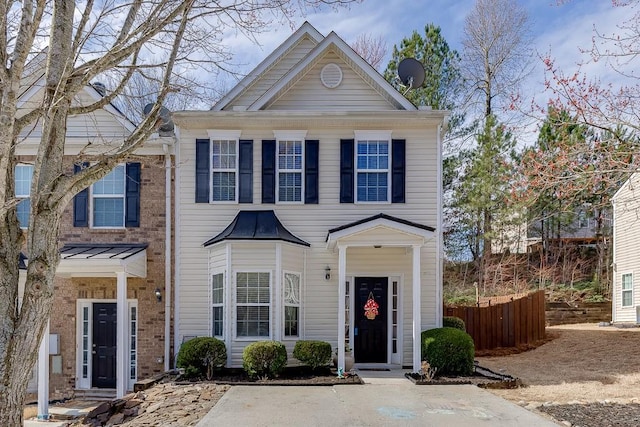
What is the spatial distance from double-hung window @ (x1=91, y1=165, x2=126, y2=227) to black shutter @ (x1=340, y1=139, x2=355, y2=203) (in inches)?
198

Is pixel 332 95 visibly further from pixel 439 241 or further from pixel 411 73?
pixel 439 241

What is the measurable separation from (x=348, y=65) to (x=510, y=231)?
13696 millimetres

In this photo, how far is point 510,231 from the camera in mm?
24031

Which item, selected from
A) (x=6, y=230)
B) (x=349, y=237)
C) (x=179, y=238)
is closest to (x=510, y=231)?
(x=349, y=237)

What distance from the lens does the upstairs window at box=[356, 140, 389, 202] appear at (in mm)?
12992

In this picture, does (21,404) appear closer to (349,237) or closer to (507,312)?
(349,237)

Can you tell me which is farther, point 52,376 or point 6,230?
point 52,376

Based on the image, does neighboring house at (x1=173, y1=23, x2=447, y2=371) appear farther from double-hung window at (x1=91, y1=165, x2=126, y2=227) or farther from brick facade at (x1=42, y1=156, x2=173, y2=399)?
double-hung window at (x1=91, y1=165, x2=126, y2=227)

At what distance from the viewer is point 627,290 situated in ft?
69.3

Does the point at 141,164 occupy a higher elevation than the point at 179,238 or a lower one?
higher

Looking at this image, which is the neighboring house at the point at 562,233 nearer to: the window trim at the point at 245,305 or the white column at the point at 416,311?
the white column at the point at 416,311

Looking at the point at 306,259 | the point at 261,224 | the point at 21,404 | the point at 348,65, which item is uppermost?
the point at 348,65

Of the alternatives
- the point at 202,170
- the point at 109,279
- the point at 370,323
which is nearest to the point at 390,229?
the point at 370,323

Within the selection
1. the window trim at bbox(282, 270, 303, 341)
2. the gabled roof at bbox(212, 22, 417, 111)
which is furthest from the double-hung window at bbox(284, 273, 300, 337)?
the gabled roof at bbox(212, 22, 417, 111)
